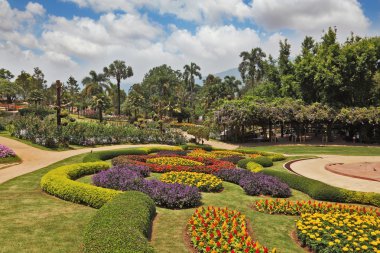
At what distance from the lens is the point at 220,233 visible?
10.0m

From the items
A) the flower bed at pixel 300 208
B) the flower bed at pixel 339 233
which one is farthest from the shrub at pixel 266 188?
the flower bed at pixel 339 233

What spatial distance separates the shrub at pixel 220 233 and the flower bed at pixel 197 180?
13.9 ft

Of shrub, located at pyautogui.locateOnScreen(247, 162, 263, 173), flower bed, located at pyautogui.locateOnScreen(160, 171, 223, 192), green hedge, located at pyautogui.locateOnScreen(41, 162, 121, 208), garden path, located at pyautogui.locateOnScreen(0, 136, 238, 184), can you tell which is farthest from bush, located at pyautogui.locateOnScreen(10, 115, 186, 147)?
shrub, located at pyautogui.locateOnScreen(247, 162, 263, 173)

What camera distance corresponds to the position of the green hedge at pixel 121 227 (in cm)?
782

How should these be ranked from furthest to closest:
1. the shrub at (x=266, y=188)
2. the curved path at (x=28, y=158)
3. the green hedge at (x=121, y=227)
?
the curved path at (x=28, y=158)
the shrub at (x=266, y=188)
the green hedge at (x=121, y=227)

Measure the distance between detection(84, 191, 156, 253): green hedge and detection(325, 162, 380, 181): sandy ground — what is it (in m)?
15.3

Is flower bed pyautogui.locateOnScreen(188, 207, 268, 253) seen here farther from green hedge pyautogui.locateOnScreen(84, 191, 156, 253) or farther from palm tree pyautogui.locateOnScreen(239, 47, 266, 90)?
palm tree pyautogui.locateOnScreen(239, 47, 266, 90)

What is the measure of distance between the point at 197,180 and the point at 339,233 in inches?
331

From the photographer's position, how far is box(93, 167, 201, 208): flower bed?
45.8 ft

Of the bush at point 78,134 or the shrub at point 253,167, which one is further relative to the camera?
the bush at point 78,134

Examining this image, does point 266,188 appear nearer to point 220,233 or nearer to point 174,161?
point 220,233

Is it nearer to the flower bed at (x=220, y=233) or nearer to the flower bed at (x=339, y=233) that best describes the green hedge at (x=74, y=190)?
the flower bed at (x=220, y=233)

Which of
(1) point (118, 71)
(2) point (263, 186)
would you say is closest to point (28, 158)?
(2) point (263, 186)

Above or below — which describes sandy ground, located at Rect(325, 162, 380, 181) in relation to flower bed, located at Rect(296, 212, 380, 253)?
above
